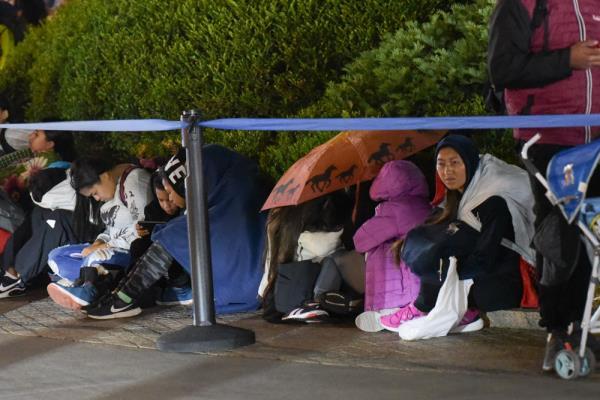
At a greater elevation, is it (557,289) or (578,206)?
(578,206)

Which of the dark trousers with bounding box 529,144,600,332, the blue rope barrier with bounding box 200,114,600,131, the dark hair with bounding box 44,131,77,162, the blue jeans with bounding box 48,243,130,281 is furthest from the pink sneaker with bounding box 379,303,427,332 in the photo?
the dark hair with bounding box 44,131,77,162

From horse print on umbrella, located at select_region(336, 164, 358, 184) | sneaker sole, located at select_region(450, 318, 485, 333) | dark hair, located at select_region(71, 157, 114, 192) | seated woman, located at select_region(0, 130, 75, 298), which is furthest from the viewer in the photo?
seated woman, located at select_region(0, 130, 75, 298)

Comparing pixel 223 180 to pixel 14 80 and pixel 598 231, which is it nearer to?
pixel 598 231

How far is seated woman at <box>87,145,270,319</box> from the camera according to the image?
26.1ft

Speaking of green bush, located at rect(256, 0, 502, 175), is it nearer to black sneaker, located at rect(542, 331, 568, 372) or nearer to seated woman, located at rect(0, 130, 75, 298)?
seated woman, located at rect(0, 130, 75, 298)

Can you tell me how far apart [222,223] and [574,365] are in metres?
2.95

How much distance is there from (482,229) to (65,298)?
2.82 meters

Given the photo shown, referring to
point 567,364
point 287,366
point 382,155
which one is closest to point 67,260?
point 382,155

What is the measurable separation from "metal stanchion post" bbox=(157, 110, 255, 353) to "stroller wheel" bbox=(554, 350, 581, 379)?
1.86m

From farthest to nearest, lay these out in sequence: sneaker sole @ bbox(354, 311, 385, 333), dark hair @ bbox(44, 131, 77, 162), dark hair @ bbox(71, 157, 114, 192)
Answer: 1. dark hair @ bbox(44, 131, 77, 162)
2. dark hair @ bbox(71, 157, 114, 192)
3. sneaker sole @ bbox(354, 311, 385, 333)

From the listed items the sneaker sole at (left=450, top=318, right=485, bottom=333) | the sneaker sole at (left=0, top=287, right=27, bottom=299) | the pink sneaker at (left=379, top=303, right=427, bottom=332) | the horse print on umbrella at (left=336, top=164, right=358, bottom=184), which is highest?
the horse print on umbrella at (left=336, top=164, right=358, bottom=184)

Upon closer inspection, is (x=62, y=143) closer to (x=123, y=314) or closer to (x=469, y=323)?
(x=123, y=314)

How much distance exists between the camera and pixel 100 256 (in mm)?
8469

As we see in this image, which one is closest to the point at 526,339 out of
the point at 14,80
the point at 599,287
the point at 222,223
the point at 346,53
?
the point at 599,287
